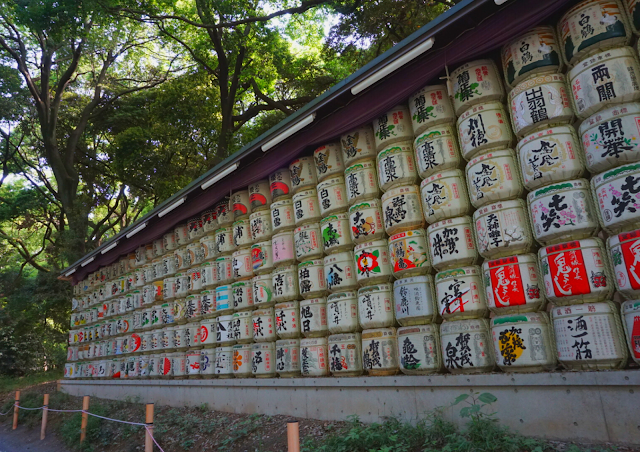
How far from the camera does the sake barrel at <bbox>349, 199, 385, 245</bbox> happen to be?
5371 millimetres

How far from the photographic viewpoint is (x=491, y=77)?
467 centimetres

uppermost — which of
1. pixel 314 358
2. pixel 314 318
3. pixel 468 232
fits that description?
pixel 468 232

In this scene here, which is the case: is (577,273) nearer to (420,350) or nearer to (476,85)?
(420,350)

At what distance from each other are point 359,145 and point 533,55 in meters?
2.27

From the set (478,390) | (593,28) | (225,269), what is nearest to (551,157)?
(593,28)

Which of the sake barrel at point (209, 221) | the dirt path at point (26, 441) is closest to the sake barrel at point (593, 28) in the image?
the sake barrel at point (209, 221)

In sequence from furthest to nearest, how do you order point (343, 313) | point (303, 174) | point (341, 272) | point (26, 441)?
point (26, 441)
point (303, 174)
point (341, 272)
point (343, 313)

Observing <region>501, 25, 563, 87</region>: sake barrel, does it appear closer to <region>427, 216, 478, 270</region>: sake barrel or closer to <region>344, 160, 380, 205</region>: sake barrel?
<region>427, 216, 478, 270</region>: sake barrel

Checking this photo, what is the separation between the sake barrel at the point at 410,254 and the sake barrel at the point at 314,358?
1.52 metres

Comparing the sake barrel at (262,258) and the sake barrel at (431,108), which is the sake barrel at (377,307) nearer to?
the sake barrel at (431,108)

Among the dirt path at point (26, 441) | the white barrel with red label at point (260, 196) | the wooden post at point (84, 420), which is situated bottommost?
the dirt path at point (26, 441)

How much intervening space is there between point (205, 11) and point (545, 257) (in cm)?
1111

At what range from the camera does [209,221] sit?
27.6 ft

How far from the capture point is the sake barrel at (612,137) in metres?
3.55
